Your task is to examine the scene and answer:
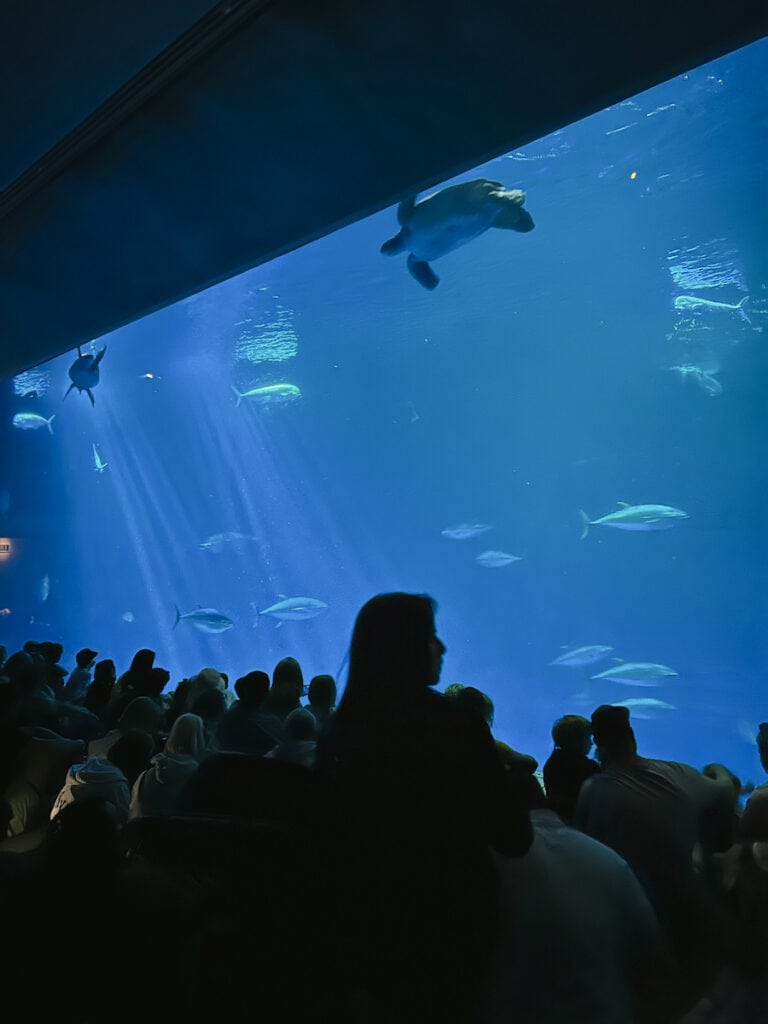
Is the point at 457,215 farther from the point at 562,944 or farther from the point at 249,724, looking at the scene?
the point at 562,944

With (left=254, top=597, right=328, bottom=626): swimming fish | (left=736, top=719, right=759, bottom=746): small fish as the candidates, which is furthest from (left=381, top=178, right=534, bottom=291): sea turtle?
(left=736, top=719, right=759, bottom=746): small fish

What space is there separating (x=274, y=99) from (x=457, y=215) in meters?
1.88

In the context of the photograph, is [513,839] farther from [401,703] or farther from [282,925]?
[282,925]

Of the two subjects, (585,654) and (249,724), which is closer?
(249,724)

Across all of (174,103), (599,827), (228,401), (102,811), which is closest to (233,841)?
(102,811)

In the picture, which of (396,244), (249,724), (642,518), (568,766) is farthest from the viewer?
(642,518)

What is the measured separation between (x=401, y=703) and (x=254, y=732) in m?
2.10

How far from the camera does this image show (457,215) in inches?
178

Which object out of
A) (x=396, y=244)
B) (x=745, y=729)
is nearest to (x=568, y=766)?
(x=396, y=244)

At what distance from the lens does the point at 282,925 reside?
110 cm

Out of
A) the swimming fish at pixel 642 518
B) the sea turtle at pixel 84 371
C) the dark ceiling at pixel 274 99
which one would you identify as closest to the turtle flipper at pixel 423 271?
the dark ceiling at pixel 274 99

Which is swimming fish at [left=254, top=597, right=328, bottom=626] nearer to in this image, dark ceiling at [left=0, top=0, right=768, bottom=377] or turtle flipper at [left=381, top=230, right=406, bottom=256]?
turtle flipper at [left=381, top=230, right=406, bottom=256]

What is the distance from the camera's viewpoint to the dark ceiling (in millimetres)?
2441

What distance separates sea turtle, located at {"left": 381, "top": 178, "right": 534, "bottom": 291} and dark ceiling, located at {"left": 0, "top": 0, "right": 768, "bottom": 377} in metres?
0.95
